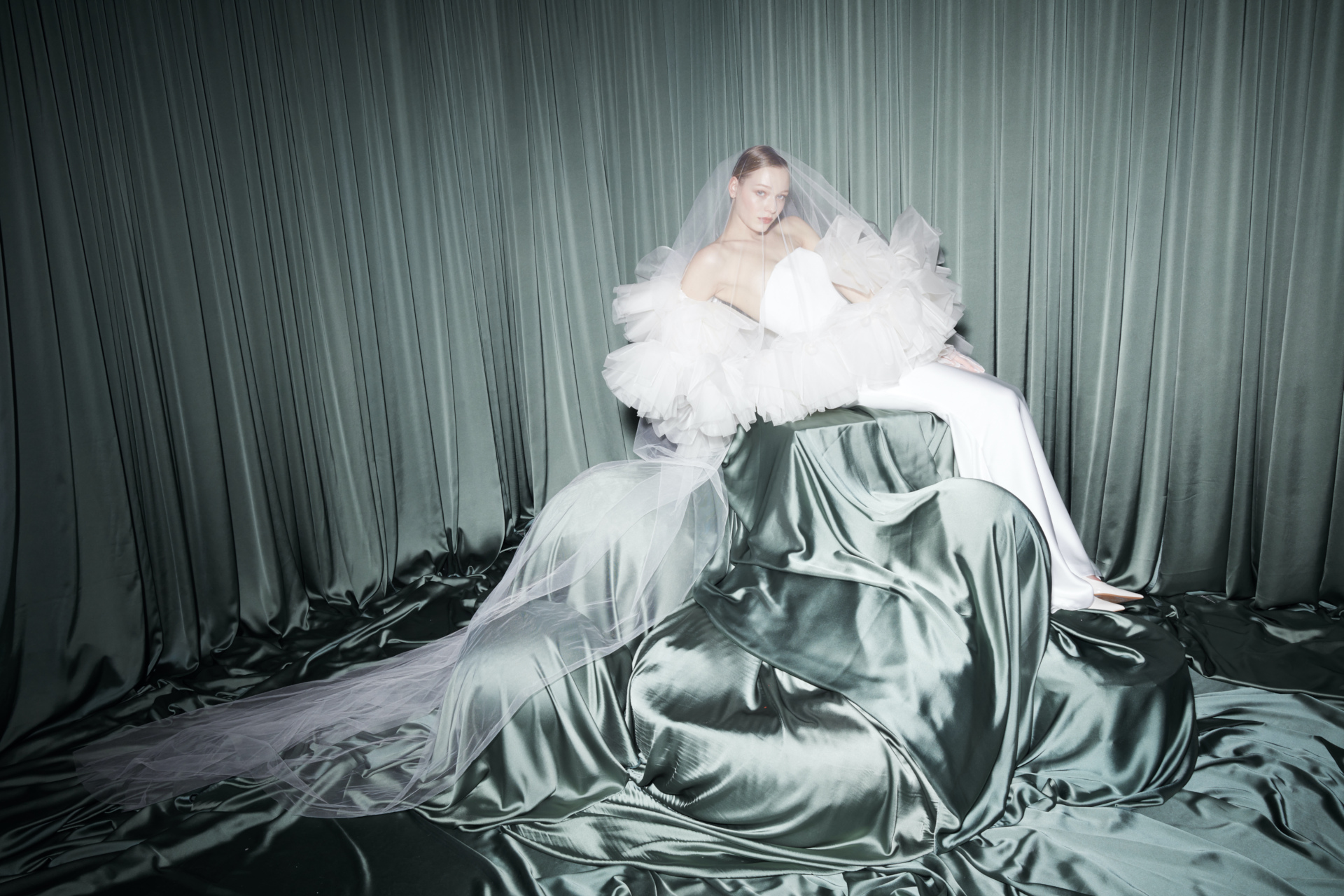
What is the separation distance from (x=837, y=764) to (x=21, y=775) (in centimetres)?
229

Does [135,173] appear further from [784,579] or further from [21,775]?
[784,579]

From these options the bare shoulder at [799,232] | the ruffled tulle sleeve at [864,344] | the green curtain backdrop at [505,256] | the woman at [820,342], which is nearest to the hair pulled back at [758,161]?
the woman at [820,342]

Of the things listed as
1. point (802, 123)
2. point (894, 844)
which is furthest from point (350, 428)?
point (894, 844)

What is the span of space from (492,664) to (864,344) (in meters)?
1.33

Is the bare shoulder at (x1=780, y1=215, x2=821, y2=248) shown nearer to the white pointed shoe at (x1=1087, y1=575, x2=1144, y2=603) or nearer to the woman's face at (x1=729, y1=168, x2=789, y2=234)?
the woman's face at (x1=729, y1=168, x2=789, y2=234)

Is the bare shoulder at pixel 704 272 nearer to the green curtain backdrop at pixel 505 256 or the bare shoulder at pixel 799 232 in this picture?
the bare shoulder at pixel 799 232

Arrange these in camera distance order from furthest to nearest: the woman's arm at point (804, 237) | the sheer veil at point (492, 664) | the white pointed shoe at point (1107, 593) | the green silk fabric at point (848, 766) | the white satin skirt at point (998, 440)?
the woman's arm at point (804, 237) < the white pointed shoe at point (1107, 593) < the white satin skirt at point (998, 440) < the sheer veil at point (492, 664) < the green silk fabric at point (848, 766)

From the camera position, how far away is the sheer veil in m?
2.06

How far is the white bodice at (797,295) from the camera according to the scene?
2.48 metres

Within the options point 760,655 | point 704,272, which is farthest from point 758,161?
point 760,655

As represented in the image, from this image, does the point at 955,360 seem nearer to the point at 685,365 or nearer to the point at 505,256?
the point at 685,365

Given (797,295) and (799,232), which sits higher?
(799,232)

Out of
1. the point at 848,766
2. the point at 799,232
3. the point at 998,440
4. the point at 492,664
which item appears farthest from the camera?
the point at 799,232

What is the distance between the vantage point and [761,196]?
8.20 feet
